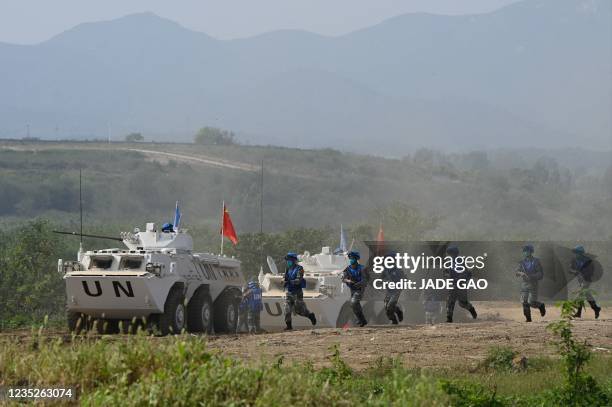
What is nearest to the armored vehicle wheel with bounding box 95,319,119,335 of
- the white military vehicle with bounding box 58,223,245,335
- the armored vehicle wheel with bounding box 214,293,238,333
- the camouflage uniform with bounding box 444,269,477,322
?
the white military vehicle with bounding box 58,223,245,335

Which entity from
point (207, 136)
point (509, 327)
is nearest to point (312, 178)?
point (207, 136)

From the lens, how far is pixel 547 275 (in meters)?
39.4

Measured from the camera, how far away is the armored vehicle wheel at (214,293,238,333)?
2412 cm

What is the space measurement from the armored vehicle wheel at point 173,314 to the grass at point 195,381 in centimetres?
815

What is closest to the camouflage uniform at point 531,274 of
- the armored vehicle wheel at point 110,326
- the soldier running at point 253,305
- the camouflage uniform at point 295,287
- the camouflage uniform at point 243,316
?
the camouflage uniform at point 295,287

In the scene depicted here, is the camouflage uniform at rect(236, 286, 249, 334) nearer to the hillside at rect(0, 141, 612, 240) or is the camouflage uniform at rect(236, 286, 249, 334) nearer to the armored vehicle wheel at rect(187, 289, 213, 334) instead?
the armored vehicle wheel at rect(187, 289, 213, 334)

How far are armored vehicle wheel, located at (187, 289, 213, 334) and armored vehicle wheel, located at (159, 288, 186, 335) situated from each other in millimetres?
690

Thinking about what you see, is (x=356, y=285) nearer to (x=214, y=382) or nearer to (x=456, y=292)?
(x=456, y=292)

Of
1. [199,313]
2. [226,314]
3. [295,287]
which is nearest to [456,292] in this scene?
[295,287]

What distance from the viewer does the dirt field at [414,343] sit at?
16.8 m

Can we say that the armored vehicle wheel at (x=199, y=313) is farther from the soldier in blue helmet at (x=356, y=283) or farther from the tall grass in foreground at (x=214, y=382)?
the tall grass in foreground at (x=214, y=382)

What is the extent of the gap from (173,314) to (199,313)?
132cm

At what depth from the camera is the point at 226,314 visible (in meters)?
24.2

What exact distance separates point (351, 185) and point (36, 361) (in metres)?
81.3
